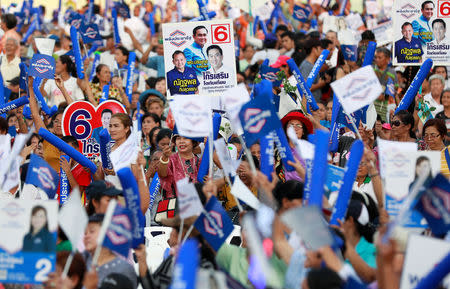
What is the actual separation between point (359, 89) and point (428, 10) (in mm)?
3896

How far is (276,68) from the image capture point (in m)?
10.3

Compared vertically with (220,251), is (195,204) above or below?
above

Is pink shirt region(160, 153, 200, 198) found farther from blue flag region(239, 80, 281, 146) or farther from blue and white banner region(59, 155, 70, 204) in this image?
blue flag region(239, 80, 281, 146)

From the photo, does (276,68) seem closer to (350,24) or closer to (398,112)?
(398,112)

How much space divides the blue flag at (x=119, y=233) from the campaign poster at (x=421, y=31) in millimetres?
5351

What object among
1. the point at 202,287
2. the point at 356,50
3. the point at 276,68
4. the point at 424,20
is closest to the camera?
the point at 202,287

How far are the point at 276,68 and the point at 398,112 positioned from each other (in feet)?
9.38

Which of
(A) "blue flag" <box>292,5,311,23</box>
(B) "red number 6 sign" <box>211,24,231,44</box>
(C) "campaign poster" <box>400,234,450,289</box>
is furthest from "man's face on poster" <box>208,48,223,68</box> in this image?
(A) "blue flag" <box>292,5,311,23</box>

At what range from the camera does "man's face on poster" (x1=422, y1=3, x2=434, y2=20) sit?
8945 mm

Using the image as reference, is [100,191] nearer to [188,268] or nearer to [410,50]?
[188,268]

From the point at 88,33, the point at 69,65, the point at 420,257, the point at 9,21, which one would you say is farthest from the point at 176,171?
the point at 9,21

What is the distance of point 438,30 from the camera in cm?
892

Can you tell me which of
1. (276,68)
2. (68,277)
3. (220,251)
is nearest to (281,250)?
(220,251)

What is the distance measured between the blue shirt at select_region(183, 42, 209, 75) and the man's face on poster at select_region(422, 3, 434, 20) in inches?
104
